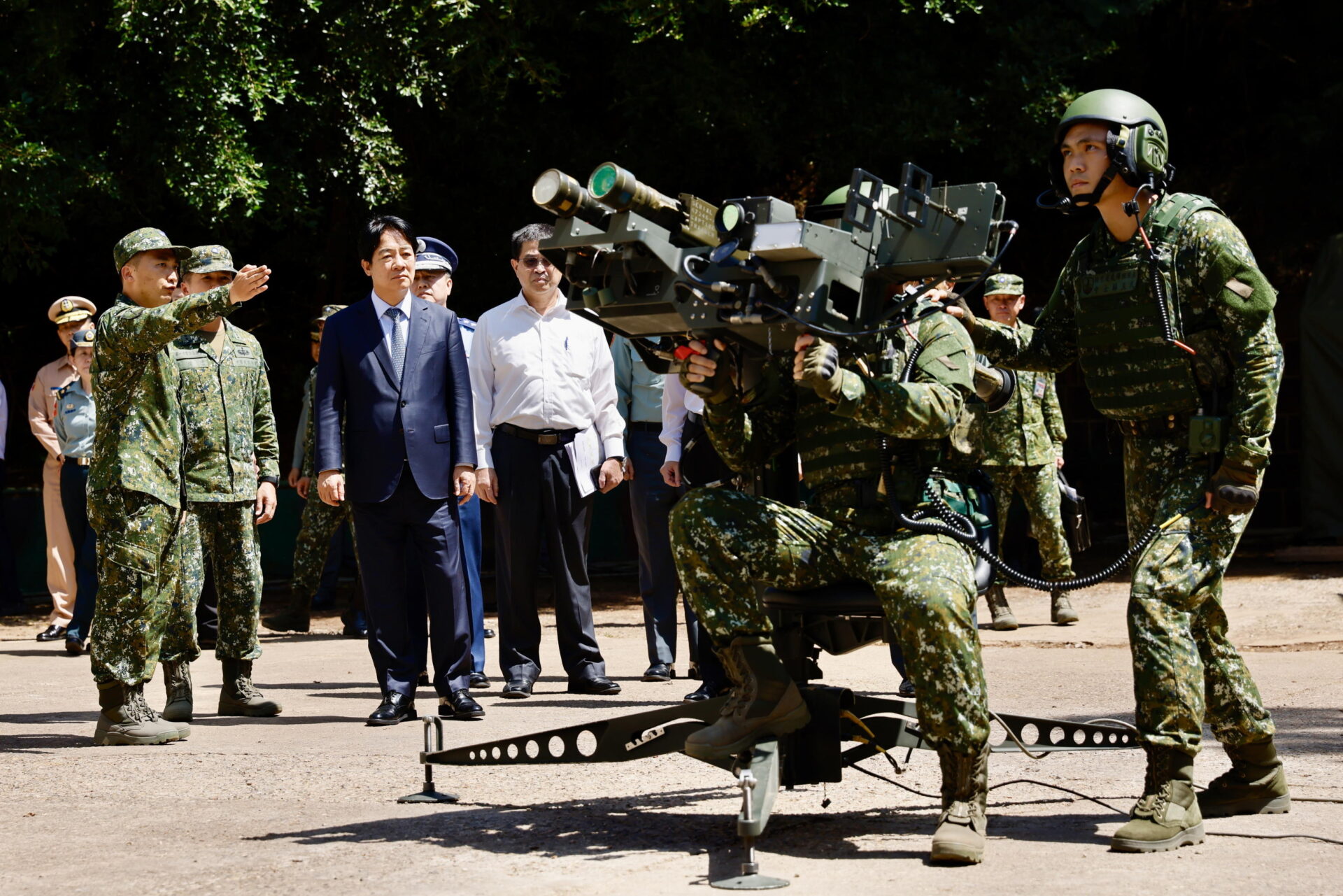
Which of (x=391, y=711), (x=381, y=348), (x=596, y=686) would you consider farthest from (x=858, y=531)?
(x=596, y=686)

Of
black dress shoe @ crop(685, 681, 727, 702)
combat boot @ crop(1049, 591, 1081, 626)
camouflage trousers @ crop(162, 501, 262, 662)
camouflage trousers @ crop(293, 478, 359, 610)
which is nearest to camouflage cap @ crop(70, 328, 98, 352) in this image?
camouflage trousers @ crop(293, 478, 359, 610)

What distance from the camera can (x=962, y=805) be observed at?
4.48m

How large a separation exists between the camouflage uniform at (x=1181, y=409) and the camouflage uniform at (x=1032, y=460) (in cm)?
522

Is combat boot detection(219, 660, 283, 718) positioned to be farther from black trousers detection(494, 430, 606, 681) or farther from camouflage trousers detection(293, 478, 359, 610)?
camouflage trousers detection(293, 478, 359, 610)

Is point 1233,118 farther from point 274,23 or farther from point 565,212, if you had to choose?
point 565,212

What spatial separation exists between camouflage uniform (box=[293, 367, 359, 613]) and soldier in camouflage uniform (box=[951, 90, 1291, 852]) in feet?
23.0

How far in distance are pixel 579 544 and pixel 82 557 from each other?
416 centimetres

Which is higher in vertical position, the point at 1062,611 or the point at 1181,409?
the point at 1181,409

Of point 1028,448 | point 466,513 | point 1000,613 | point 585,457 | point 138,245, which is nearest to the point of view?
point 138,245

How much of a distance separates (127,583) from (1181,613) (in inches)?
170

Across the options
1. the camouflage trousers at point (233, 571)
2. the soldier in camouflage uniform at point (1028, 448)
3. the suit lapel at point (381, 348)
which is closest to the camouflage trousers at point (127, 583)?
the camouflage trousers at point (233, 571)

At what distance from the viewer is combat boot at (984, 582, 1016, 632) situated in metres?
10.9

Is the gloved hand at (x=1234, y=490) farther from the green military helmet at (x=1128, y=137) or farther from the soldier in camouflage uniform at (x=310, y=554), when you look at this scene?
the soldier in camouflage uniform at (x=310, y=554)

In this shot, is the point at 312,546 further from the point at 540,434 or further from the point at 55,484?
the point at 540,434
